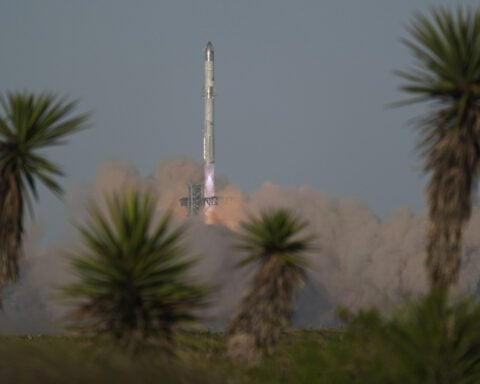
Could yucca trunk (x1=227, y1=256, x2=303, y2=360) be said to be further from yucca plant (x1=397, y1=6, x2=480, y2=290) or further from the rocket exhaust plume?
the rocket exhaust plume

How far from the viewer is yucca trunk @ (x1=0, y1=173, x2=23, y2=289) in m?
33.1

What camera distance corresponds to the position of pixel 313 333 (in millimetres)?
57500

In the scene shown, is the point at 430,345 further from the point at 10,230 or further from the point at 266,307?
the point at 10,230

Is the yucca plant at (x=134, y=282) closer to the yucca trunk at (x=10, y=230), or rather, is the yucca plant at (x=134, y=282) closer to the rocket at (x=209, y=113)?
the yucca trunk at (x=10, y=230)

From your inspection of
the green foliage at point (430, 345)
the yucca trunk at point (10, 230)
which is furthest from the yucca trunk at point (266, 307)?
the green foliage at point (430, 345)

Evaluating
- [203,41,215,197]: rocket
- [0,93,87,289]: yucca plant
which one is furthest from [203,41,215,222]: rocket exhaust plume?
[0,93,87,289]: yucca plant

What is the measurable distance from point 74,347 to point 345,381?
27.1 ft

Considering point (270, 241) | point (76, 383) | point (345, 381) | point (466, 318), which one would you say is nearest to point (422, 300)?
point (466, 318)

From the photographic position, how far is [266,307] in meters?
33.6

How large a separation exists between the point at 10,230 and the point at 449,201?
12.9m

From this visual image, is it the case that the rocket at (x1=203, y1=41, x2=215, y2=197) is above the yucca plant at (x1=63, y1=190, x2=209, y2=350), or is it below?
above

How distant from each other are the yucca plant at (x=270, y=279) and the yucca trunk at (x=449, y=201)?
3.81m

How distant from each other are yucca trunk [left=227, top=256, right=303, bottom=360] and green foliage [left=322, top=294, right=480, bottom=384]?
7.67 m

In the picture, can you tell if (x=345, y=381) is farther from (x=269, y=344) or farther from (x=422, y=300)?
(x=269, y=344)
